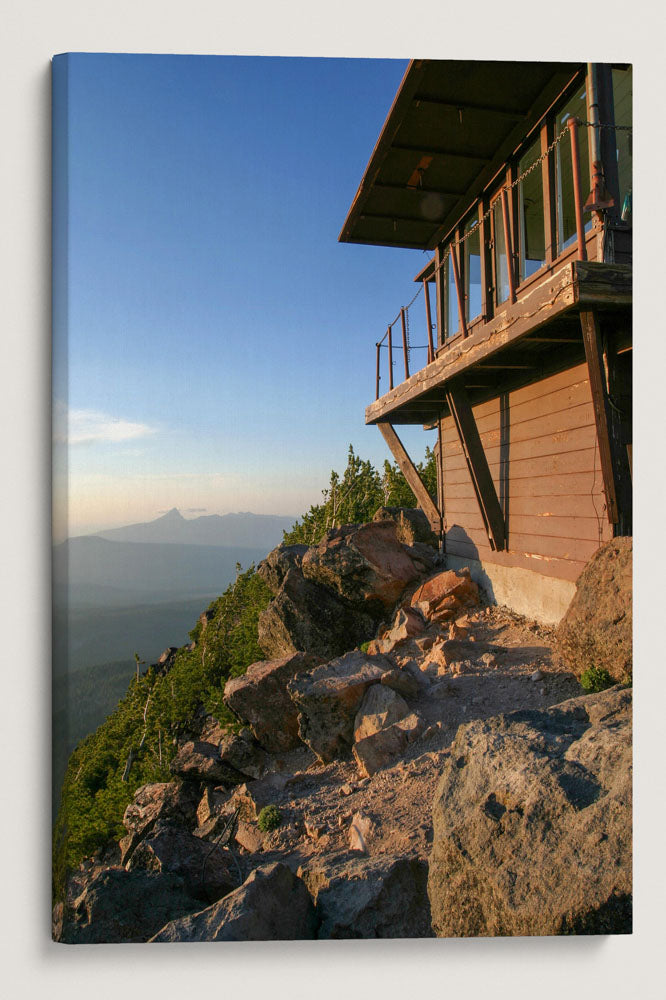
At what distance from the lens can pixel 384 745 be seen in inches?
168

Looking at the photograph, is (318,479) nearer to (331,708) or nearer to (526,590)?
(331,708)

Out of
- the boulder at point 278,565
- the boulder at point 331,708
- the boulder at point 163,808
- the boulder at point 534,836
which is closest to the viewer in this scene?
the boulder at point 534,836

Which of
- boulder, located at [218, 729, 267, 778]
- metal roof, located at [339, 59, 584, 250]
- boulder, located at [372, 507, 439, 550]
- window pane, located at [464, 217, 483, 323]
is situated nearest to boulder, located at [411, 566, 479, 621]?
boulder, located at [372, 507, 439, 550]

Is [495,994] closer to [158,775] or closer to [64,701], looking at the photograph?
[64,701]

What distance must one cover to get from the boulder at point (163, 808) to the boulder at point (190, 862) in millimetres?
1331

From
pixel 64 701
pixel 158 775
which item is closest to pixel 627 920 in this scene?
pixel 64 701

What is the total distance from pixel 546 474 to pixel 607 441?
158cm

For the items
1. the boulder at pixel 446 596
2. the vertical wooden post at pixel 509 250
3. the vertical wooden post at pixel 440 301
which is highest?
the vertical wooden post at pixel 440 301

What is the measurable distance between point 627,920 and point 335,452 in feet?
11.4

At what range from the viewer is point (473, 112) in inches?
207

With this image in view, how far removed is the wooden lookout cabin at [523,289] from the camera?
4.26 m

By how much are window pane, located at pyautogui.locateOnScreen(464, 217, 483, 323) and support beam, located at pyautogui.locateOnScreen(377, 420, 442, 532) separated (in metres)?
2.68

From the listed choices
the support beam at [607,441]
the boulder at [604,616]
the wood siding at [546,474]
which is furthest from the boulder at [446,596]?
the support beam at [607,441]

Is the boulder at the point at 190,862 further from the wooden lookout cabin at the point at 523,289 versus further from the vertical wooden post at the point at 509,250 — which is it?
the vertical wooden post at the point at 509,250
